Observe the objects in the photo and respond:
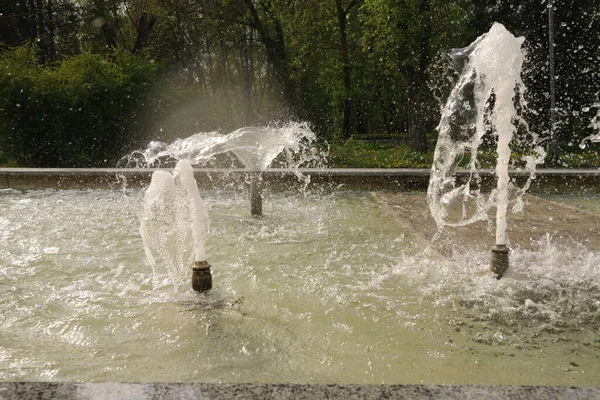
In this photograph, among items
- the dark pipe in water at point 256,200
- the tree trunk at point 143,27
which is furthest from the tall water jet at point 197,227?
the tree trunk at point 143,27

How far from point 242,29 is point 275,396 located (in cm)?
2515

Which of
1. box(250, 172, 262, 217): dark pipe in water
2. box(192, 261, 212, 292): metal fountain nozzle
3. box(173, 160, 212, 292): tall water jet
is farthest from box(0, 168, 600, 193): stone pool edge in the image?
box(192, 261, 212, 292): metal fountain nozzle

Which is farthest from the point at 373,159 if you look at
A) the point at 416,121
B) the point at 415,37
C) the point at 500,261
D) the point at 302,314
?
the point at 302,314

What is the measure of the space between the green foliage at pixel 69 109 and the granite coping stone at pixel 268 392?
42.5 ft

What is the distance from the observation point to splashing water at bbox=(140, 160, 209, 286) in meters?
4.09

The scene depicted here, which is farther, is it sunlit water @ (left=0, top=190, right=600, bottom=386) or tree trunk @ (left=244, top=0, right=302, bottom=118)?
tree trunk @ (left=244, top=0, right=302, bottom=118)

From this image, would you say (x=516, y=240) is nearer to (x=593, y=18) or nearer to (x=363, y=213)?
(x=363, y=213)

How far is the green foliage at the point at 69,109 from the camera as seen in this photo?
44.4 feet

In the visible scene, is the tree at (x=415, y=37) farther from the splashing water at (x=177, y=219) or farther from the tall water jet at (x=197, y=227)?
the tall water jet at (x=197, y=227)

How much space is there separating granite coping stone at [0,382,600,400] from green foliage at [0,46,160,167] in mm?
12962

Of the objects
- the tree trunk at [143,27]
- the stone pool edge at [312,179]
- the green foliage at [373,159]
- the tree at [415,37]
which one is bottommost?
the stone pool edge at [312,179]

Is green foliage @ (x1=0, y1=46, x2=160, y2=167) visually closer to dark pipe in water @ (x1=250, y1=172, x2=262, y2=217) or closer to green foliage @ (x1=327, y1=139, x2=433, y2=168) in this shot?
green foliage @ (x1=327, y1=139, x2=433, y2=168)

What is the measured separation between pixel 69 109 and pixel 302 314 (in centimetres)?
1205

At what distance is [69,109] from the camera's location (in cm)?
1391
